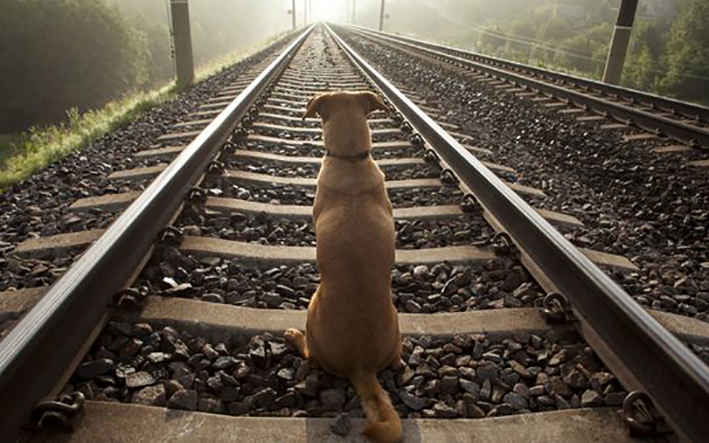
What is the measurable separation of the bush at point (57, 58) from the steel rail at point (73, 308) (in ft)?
135

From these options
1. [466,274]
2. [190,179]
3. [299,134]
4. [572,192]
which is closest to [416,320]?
[466,274]

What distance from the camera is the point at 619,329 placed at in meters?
2.25

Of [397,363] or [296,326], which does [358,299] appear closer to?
[397,363]

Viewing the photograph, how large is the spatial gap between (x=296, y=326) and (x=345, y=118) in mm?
1064

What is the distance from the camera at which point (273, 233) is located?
3428 millimetres

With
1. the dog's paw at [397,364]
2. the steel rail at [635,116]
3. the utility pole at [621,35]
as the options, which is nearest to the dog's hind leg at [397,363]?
the dog's paw at [397,364]

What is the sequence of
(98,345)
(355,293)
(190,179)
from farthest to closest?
(190,179) → (98,345) → (355,293)

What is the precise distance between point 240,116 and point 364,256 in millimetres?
4517

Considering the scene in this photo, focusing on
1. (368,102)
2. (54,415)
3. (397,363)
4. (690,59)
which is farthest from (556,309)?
(690,59)

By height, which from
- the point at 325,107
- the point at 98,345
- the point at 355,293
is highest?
the point at 325,107

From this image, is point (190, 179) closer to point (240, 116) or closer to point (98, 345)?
point (98, 345)

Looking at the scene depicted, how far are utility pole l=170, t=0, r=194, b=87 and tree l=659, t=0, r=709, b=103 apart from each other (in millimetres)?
31382

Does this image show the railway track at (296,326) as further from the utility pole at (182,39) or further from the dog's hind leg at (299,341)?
the utility pole at (182,39)

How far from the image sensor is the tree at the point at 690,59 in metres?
31.9
